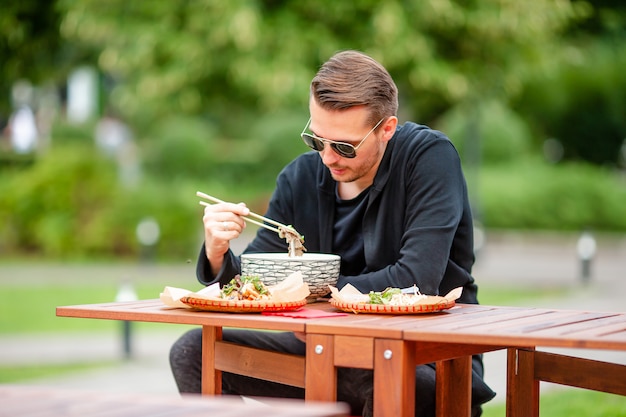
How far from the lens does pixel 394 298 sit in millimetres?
3285

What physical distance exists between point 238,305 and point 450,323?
66 cm

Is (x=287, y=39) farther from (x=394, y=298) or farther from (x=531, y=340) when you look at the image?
(x=531, y=340)

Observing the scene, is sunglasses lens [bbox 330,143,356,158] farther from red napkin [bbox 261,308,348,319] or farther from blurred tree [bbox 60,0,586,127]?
blurred tree [bbox 60,0,586,127]

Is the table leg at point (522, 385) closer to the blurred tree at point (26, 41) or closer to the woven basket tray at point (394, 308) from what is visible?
the woven basket tray at point (394, 308)

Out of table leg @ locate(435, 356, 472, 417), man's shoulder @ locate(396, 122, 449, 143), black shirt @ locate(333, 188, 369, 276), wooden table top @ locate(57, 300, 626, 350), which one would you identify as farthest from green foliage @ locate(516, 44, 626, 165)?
wooden table top @ locate(57, 300, 626, 350)

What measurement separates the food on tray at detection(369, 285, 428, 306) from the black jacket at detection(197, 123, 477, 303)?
A: 0.24 meters

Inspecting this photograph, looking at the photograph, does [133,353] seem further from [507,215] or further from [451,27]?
[507,215]

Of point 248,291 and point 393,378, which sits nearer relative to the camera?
point 393,378

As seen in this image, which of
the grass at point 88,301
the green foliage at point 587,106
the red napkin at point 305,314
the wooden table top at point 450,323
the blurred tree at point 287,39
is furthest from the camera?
the green foliage at point 587,106

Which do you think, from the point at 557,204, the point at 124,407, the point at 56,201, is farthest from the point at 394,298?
the point at 557,204

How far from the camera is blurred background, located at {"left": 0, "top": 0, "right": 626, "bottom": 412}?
38.7 feet

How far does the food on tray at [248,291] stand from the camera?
129 inches

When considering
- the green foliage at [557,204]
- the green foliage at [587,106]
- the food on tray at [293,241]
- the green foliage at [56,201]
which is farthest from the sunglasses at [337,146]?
the green foliage at [587,106]

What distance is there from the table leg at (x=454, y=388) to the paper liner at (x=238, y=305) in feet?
2.21
